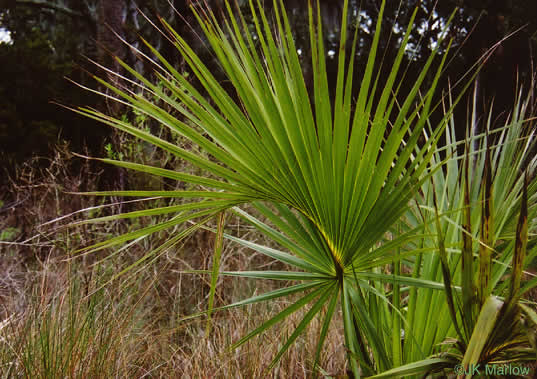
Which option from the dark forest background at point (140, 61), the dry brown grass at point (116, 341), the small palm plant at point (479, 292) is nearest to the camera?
the small palm plant at point (479, 292)

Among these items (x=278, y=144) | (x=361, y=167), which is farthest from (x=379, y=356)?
(x=278, y=144)

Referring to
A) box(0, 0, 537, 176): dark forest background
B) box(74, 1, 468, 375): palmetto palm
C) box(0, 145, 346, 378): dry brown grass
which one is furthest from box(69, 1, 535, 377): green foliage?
box(0, 0, 537, 176): dark forest background

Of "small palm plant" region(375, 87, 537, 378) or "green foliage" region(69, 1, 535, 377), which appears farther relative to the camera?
"green foliage" region(69, 1, 535, 377)

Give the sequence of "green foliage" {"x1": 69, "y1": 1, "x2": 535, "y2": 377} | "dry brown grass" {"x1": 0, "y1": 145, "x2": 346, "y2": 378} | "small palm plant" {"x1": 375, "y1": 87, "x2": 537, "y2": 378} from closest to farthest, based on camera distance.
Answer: "small palm plant" {"x1": 375, "y1": 87, "x2": 537, "y2": 378} → "green foliage" {"x1": 69, "y1": 1, "x2": 535, "y2": 377} → "dry brown grass" {"x1": 0, "y1": 145, "x2": 346, "y2": 378}

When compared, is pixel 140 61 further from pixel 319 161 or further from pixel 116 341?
pixel 319 161

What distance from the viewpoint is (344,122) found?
129cm

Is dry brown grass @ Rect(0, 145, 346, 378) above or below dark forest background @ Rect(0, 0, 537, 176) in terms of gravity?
below

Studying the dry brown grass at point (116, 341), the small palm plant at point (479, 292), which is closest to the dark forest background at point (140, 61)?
the dry brown grass at point (116, 341)

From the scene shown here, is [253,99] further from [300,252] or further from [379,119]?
[300,252]

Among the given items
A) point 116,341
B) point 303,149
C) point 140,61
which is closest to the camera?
point 303,149

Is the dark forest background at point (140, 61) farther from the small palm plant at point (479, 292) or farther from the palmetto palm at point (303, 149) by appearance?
the small palm plant at point (479, 292)

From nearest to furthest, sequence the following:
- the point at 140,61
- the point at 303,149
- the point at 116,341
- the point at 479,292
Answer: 1. the point at 479,292
2. the point at 303,149
3. the point at 116,341
4. the point at 140,61

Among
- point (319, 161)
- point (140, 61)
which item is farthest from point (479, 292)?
point (140, 61)

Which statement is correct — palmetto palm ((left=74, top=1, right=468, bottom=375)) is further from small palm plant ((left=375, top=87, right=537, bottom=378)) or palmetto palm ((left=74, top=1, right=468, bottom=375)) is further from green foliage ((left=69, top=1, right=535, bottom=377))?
small palm plant ((left=375, top=87, right=537, bottom=378))
